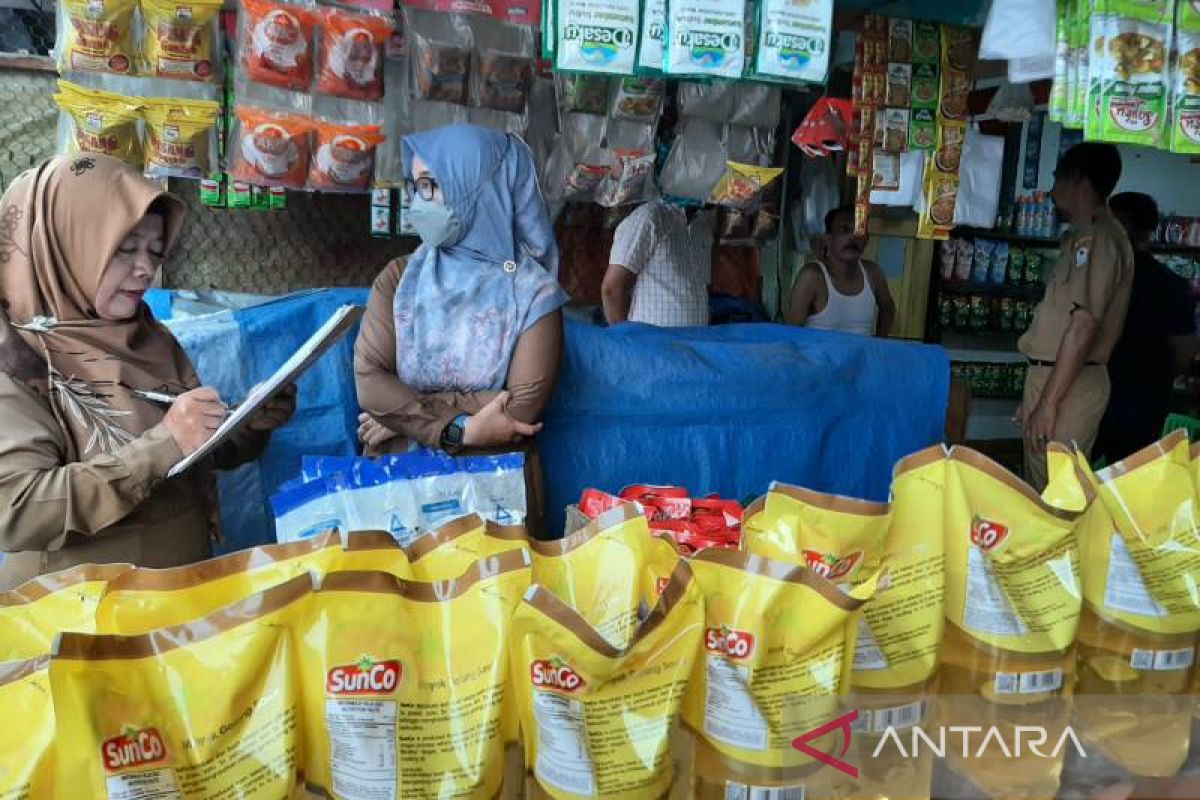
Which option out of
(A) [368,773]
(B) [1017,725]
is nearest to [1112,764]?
(B) [1017,725]

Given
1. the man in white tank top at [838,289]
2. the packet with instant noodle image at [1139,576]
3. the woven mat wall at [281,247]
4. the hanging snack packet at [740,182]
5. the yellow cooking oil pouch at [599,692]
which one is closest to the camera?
the yellow cooking oil pouch at [599,692]

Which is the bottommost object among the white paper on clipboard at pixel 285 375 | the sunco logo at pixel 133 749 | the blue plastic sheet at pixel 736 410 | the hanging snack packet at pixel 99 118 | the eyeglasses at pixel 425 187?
the blue plastic sheet at pixel 736 410

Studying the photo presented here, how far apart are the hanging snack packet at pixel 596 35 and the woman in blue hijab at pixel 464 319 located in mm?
256

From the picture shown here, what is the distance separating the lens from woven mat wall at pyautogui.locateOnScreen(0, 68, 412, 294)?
12.2 feet

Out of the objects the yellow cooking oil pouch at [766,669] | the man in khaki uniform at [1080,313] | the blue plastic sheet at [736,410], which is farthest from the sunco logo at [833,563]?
the man in khaki uniform at [1080,313]

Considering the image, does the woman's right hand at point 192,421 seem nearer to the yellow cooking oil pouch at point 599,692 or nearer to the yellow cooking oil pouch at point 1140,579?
the yellow cooking oil pouch at point 599,692

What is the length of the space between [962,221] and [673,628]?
3.77 metres

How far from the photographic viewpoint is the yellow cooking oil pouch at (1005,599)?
1.07m

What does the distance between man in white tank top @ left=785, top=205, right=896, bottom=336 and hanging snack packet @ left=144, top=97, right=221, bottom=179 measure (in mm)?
2459

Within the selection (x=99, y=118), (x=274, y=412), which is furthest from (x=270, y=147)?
(x=274, y=412)

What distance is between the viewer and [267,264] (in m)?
3.87

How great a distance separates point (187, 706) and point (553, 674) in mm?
313

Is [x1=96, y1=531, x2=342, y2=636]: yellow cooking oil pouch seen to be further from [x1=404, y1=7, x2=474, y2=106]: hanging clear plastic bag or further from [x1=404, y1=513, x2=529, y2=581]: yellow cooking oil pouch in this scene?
[x1=404, y1=7, x2=474, y2=106]: hanging clear plastic bag

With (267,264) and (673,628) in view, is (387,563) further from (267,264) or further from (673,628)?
(267,264)
